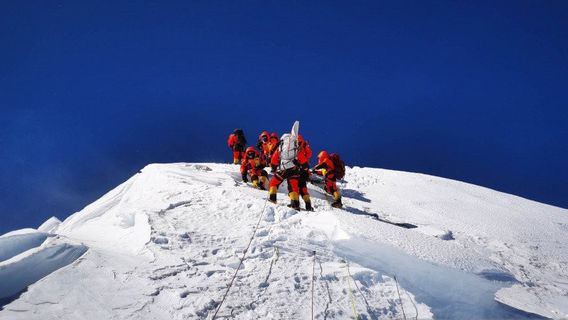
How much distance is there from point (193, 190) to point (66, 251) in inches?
160

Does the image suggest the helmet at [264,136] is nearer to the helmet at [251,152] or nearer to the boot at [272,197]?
the helmet at [251,152]

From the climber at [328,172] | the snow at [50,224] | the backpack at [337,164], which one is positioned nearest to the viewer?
the snow at [50,224]

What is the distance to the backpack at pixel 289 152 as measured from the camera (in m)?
8.45

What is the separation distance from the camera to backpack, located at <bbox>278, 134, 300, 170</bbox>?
8.45 m

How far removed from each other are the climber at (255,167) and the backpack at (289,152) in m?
1.97

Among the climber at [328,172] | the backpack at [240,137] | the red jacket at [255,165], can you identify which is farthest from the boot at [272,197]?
the backpack at [240,137]

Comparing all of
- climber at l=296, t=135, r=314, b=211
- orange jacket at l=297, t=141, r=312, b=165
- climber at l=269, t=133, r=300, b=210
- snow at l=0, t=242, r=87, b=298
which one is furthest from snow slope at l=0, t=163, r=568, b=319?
orange jacket at l=297, t=141, r=312, b=165

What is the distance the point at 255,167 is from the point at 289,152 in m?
2.46

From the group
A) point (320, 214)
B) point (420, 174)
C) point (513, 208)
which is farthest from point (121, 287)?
point (420, 174)

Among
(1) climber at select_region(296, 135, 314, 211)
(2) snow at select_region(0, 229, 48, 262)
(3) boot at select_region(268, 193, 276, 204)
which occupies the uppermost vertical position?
(1) climber at select_region(296, 135, 314, 211)

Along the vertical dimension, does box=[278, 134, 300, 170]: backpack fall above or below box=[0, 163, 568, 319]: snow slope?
above

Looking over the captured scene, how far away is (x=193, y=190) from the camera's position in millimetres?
7930

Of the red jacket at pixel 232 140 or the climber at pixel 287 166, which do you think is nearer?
the climber at pixel 287 166

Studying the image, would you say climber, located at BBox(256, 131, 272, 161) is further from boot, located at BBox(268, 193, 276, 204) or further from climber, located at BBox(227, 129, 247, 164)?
boot, located at BBox(268, 193, 276, 204)
